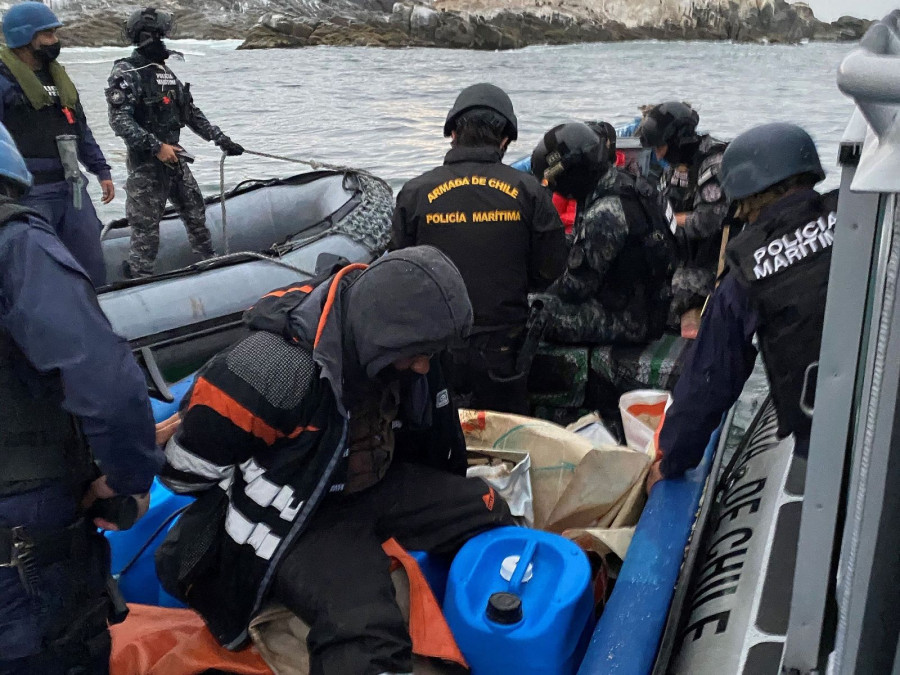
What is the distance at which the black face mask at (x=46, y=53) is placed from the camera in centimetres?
473

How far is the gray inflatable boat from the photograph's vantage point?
4555mm

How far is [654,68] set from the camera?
47219mm

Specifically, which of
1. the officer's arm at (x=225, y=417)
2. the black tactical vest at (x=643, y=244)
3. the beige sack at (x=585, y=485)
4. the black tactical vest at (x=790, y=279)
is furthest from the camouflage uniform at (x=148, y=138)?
the black tactical vest at (x=790, y=279)

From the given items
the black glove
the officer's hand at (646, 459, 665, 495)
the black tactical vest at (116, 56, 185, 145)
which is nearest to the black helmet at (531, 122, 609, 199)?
the officer's hand at (646, 459, 665, 495)

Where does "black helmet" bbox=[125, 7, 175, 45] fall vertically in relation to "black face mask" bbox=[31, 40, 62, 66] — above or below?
above

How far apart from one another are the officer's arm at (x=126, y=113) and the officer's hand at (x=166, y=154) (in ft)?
0.09

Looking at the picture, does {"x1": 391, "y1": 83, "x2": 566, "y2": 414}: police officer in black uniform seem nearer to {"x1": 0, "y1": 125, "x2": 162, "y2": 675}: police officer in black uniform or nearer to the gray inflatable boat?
the gray inflatable boat

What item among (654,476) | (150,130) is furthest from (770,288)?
(150,130)

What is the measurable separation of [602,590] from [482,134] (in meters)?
1.97

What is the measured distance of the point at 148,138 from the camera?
18.3ft

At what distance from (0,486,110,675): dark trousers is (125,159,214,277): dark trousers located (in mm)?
4052

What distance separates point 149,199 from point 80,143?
653mm

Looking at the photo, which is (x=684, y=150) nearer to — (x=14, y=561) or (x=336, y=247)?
(x=336, y=247)

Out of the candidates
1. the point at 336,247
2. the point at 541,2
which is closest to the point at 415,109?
the point at 336,247
